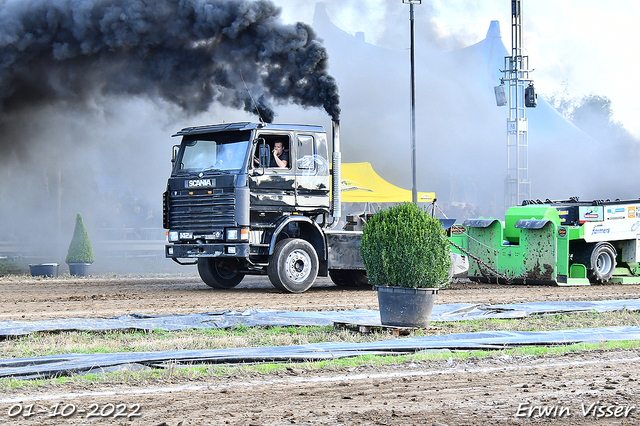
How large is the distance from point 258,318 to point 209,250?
4.77 metres

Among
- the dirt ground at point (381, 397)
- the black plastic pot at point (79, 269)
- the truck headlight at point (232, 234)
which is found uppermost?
the truck headlight at point (232, 234)

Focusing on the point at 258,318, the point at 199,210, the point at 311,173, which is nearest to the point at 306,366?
the point at 258,318

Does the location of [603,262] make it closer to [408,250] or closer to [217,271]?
[217,271]

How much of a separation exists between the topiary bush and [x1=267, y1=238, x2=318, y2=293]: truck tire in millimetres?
5284

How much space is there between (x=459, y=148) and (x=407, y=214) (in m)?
40.9

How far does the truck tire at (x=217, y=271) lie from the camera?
16.4 metres

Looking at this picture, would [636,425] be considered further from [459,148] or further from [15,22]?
[459,148]

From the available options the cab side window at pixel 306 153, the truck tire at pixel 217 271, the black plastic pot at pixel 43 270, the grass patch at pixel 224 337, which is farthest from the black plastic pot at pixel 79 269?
the grass patch at pixel 224 337

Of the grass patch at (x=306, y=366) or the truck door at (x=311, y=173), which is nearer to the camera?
the grass patch at (x=306, y=366)

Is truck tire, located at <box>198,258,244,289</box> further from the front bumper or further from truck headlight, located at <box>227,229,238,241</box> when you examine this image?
truck headlight, located at <box>227,229,238,241</box>

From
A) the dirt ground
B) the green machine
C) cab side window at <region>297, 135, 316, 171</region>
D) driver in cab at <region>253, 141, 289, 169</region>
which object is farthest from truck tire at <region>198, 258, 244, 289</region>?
the dirt ground

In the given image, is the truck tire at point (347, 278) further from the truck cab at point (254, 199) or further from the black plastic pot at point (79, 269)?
the black plastic pot at point (79, 269)

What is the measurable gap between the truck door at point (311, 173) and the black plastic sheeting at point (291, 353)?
22.8 feet

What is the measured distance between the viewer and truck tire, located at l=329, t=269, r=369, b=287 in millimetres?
17266
